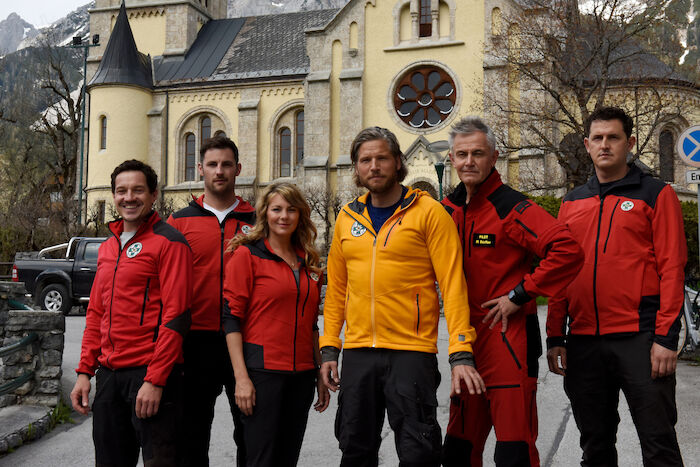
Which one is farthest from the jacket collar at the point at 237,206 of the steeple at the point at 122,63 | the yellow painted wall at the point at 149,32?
the yellow painted wall at the point at 149,32

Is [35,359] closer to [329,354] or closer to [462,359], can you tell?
[329,354]

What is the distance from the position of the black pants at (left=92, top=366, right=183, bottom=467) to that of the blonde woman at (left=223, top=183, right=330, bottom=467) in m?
0.39

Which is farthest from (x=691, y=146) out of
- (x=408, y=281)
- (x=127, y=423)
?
(x=127, y=423)

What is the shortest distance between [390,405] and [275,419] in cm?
65

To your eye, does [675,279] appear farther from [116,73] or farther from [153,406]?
[116,73]

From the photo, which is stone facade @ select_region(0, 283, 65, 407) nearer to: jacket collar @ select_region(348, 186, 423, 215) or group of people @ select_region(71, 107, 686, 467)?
group of people @ select_region(71, 107, 686, 467)

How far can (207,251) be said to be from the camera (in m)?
3.99

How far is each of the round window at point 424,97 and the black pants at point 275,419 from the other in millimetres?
26198

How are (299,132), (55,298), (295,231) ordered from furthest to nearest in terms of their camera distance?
(299,132)
(55,298)
(295,231)

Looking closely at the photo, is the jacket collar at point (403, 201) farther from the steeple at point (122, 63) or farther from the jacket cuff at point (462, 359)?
the steeple at point (122, 63)

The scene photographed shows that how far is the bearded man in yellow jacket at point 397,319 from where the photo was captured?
3.19m

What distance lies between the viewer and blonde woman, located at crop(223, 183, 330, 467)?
11.5 feet

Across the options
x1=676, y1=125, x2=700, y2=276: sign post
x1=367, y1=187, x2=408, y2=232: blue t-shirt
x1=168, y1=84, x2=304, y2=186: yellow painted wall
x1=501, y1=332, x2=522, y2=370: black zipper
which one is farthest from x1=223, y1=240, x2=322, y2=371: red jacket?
x1=168, y1=84, x2=304, y2=186: yellow painted wall

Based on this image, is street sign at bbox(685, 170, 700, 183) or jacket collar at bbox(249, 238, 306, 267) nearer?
jacket collar at bbox(249, 238, 306, 267)
